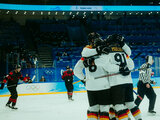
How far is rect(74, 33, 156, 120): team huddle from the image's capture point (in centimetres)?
319

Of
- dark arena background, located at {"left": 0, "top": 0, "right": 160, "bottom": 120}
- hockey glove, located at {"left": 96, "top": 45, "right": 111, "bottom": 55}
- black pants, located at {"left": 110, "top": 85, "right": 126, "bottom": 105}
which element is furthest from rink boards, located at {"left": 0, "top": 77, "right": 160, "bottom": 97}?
hockey glove, located at {"left": 96, "top": 45, "right": 111, "bottom": 55}

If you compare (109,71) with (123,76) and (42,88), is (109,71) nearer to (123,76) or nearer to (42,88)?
(123,76)

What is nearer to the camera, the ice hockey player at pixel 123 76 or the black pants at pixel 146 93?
the ice hockey player at pixel 123 76

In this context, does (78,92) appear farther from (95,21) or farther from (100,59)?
(95,21)

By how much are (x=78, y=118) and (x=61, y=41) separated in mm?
13948

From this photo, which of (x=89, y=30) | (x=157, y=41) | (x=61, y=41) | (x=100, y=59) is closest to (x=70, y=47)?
(x=61, y=41)

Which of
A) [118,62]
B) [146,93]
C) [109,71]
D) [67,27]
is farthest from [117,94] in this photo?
[67,27]

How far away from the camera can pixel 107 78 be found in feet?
10.9

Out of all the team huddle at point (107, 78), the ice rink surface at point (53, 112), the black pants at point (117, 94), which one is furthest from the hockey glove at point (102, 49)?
the ice rink surface at point (53, 112)

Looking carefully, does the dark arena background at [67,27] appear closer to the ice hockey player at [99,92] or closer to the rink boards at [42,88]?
the rink boards at [42,88]

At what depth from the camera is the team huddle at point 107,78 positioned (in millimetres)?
3189

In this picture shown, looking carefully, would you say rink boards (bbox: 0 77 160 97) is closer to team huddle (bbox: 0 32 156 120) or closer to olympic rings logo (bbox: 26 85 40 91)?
olympic rings logo (bbox: 26 85 40 91)

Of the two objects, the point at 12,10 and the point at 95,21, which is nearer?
the point at 12,10
